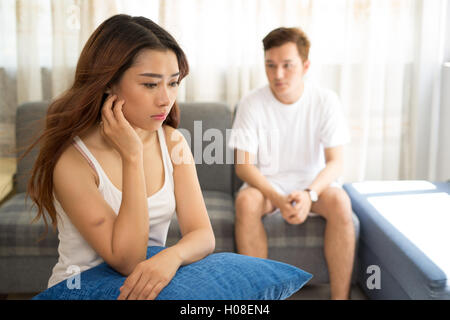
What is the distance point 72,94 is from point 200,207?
393 millimetres

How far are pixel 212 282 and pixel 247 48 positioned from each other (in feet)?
6.22

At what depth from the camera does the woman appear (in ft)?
3.34

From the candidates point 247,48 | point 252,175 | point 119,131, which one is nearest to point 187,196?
point 119,131

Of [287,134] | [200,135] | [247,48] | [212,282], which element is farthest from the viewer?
[247,48]

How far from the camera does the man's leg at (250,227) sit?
1.97 m

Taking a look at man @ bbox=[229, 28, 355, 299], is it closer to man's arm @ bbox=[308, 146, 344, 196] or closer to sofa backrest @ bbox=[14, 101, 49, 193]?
man's arm @ bbox=[308, 146, 344, 196]

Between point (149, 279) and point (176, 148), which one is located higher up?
point (176, 148)

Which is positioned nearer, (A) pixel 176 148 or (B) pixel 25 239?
(A) pixel 176 148

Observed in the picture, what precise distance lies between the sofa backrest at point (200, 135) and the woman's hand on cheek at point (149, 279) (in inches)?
53.7

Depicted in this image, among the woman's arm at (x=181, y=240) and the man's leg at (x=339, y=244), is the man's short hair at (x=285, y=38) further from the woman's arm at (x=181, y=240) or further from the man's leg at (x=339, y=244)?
the woman's arm at (x=181, y=240)

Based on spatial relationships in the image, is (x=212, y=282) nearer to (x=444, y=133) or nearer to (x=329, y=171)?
(x=329, y=171)

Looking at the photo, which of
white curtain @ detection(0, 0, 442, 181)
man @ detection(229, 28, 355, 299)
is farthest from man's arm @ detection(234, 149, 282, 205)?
white curtain @ detection(0, 0, 442, 181)

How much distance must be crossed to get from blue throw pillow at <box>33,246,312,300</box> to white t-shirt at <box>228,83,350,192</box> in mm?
1178

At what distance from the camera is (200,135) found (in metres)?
2.36
